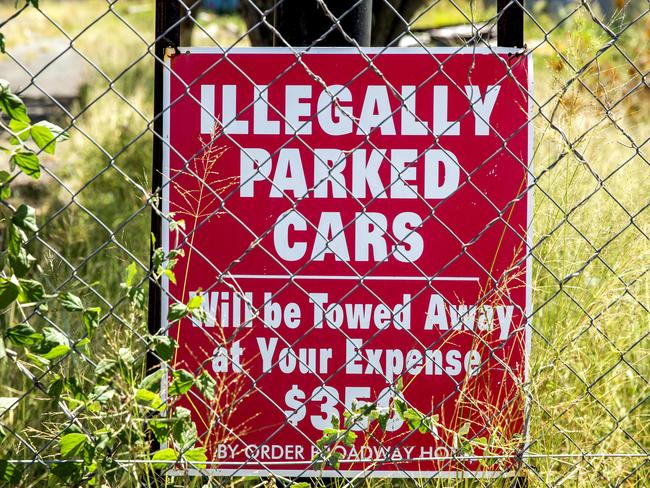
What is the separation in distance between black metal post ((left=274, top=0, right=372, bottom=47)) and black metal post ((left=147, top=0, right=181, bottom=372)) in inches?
12.3

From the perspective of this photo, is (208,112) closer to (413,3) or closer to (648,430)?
(648,430)

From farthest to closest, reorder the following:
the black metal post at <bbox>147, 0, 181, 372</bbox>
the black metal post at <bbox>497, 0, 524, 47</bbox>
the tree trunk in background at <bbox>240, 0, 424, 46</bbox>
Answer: the tree trunk in background at <bbox>240, 0, 424, 46</bbox> < the black metal post at <bbox>497, 0, 524, 47</bbox> < the black metal post at <bbox>147, 0, 181, 372</bbox>

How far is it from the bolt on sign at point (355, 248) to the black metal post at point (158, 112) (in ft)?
0.11

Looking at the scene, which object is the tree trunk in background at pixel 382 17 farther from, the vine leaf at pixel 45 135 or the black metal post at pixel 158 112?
the vine leaf at pixel 45 135

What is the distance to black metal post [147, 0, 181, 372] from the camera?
6.90 ft

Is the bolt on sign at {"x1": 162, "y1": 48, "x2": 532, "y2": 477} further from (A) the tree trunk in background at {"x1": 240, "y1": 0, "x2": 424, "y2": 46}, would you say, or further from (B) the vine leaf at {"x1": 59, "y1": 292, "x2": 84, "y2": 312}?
(A) the tree trunk in background at {"x1": 240, "y1": 0, "x2": 424, "y2": 46}

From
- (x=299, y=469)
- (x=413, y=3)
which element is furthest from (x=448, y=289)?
(x=413, y=3)

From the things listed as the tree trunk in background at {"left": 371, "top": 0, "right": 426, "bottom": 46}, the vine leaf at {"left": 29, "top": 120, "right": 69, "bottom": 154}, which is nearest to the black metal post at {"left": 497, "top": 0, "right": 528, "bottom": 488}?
the vine leaf at {"left": 29, "top": 120, "right": 69, "bottom": 154}

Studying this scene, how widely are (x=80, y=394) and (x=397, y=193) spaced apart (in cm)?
95

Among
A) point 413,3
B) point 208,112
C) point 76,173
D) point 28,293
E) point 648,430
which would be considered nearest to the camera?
point 28,293

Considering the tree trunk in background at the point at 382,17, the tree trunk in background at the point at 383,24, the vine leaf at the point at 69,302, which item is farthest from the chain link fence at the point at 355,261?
the tree trunk in background at the point at 383,24

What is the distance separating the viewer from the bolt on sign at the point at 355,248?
85.4 inches

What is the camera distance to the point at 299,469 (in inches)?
86.7

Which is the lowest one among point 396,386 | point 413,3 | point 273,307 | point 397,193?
point 396,386
